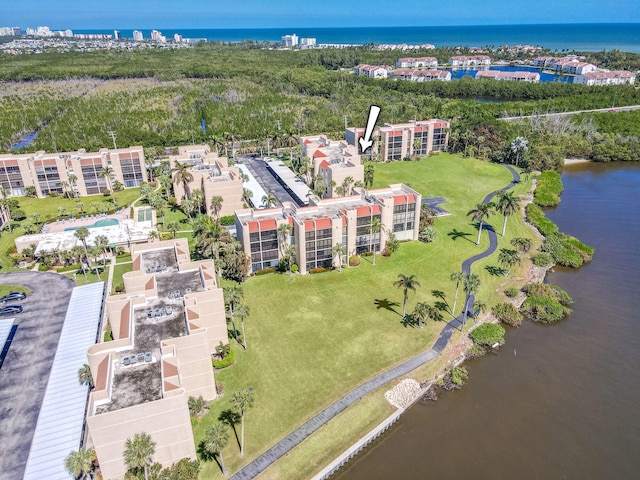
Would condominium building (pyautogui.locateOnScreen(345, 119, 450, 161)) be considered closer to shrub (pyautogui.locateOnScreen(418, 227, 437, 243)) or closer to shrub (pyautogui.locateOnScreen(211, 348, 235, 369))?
shrub (pyautogui.locateOnScreen(418, 227, 437, 243))

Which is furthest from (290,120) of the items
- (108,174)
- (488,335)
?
(488,335)

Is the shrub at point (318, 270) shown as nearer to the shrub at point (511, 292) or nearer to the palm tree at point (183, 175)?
the shrub at point (511, 292)

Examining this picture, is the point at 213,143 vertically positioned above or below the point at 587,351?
above

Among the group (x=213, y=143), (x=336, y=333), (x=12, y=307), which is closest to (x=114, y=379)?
(x=336, y=333)

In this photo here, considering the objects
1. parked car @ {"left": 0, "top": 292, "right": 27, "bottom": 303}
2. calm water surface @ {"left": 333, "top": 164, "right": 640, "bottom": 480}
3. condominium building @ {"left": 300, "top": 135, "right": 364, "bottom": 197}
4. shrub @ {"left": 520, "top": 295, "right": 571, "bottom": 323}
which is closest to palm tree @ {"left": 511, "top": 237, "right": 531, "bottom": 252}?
calm water surface @ {"left": 333, "top": 164, "right": 640, "bottom": 480}

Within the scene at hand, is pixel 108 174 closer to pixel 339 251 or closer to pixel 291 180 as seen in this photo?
pixel 291 180

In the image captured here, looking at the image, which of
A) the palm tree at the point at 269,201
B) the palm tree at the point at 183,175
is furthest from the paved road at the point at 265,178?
the palm tree at the point at 183,175

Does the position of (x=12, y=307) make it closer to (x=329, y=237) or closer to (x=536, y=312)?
(x=329, y=237)
